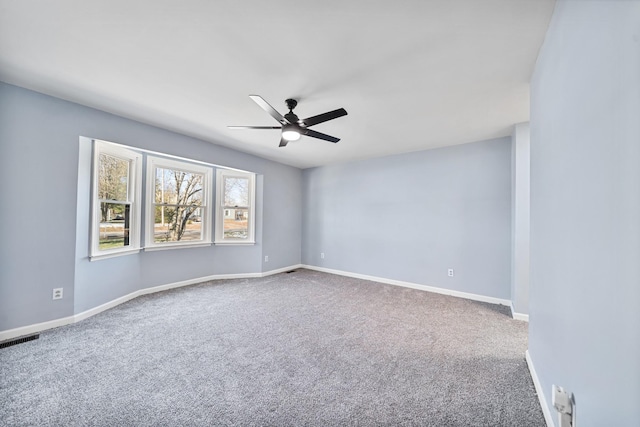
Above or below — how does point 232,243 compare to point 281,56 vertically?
below

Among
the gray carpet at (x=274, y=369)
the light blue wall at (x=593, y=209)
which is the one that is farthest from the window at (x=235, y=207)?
the light blue wall at (x=593, y=209)

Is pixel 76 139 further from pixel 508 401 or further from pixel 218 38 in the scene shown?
pixel 508 401

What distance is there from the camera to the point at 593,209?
3.19ft

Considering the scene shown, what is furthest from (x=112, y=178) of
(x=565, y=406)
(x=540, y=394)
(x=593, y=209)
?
(x=540, y=394)

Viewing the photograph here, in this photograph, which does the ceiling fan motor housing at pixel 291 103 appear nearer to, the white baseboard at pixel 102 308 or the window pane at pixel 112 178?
the window pane at pixel 112 178

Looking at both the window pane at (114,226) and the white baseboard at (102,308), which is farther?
the window pane at (114,226)

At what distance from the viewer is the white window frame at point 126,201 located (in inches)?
121

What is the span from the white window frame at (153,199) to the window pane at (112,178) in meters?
0.35

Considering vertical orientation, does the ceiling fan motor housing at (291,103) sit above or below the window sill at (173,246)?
above

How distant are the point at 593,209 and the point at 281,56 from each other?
2.08 meters

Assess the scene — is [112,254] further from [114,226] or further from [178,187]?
[178,187]

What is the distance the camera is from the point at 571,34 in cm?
119

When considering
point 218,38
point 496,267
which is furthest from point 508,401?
point 218,38

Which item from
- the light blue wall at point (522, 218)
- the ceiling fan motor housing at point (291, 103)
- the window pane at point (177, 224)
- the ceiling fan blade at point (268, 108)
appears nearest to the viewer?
the ceiling fan blade at point (268, 108)
